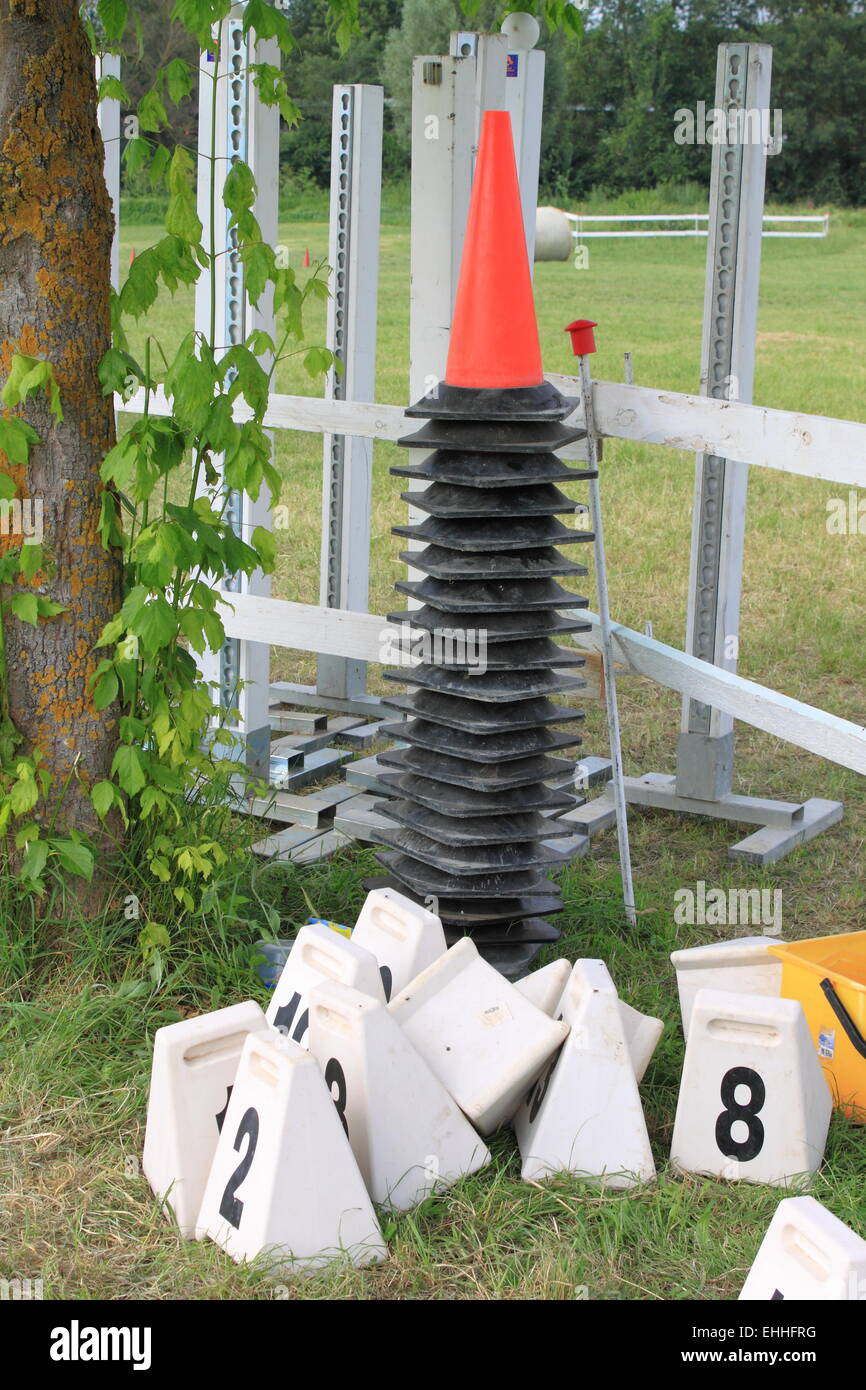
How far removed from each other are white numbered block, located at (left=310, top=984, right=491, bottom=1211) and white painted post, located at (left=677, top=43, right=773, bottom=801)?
2253 millimetres

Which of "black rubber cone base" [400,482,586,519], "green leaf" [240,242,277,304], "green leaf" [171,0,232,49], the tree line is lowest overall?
"black rubber cone base" [400,482,586,519]

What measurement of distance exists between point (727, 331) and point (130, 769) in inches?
96.2

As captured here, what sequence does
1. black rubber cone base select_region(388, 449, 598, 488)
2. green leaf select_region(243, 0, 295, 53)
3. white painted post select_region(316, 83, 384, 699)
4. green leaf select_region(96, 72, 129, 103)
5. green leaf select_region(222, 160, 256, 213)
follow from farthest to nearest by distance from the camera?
white painted post select_region(316, 83, 384, 699) → green leaf select_region(96, 72, 129, 103) → black rubber cone base select_region(388, 449, 598, 488) → green leaf select_region(222, 160, 256, 213) → green leaf select_region(243, 0, 295, 53)

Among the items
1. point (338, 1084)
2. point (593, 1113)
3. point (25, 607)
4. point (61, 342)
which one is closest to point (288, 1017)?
point (338, 1084)

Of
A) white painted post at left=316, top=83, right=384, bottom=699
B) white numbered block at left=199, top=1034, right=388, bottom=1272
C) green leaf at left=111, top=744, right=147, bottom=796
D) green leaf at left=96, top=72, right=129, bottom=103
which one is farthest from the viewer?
white painted post at left=316, top=83, right=384, bottom=699

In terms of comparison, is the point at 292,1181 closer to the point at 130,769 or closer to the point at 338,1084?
the point at 338,1084

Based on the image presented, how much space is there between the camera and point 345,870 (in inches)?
173

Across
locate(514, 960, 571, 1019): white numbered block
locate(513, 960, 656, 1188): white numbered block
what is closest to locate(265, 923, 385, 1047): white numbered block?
locate(514, 960, 571, 1019): white numbered block

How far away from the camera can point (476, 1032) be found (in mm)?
3150

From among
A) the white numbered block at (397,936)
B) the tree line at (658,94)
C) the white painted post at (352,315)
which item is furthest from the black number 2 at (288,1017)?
the tree line at (658,94)

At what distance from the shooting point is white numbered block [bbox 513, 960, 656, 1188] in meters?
3.00

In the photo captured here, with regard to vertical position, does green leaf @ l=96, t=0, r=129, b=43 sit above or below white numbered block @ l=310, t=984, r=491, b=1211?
above

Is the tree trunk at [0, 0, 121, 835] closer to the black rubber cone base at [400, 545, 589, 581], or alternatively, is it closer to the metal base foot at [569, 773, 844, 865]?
the black rubber cone base at [400, 545, 589, 581]

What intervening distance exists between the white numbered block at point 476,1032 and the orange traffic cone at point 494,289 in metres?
1.51
